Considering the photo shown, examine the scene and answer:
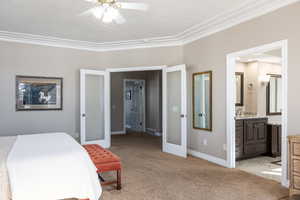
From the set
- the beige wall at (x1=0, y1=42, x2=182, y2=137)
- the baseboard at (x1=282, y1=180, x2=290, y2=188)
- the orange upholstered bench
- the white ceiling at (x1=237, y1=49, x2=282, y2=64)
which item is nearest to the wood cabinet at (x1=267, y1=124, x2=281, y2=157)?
the white ceiling at (x1=237, y1=49, x2=282, y2=64)

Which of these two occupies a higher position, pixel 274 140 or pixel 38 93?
pixel 38 93

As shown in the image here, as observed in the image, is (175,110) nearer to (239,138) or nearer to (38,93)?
(239,138)

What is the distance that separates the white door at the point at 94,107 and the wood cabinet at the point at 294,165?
4.23 metres

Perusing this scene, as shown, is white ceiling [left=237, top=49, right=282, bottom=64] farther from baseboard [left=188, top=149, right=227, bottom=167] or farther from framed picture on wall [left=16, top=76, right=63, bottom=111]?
framed picture on wall [left=16, top=76, right=63, bottom=111]

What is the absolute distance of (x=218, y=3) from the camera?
11.2ft

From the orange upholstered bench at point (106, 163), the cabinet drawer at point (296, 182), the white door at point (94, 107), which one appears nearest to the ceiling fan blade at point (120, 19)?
the white door at point (94, 107)

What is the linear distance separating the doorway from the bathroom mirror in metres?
0.25

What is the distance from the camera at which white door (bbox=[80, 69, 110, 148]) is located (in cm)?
546

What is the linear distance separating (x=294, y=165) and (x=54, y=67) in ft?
16.8

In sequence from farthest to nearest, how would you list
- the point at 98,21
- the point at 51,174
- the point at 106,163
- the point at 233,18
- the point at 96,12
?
the point at 98,21
the point at 233,18
the point at 96,12
the point at 106,163
the point at 51,174

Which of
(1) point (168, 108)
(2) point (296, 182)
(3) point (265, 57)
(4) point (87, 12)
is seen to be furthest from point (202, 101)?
(4) point (87, 12)

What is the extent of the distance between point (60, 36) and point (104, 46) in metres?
1.12

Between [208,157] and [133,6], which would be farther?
[208,157]

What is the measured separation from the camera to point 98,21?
414cm
